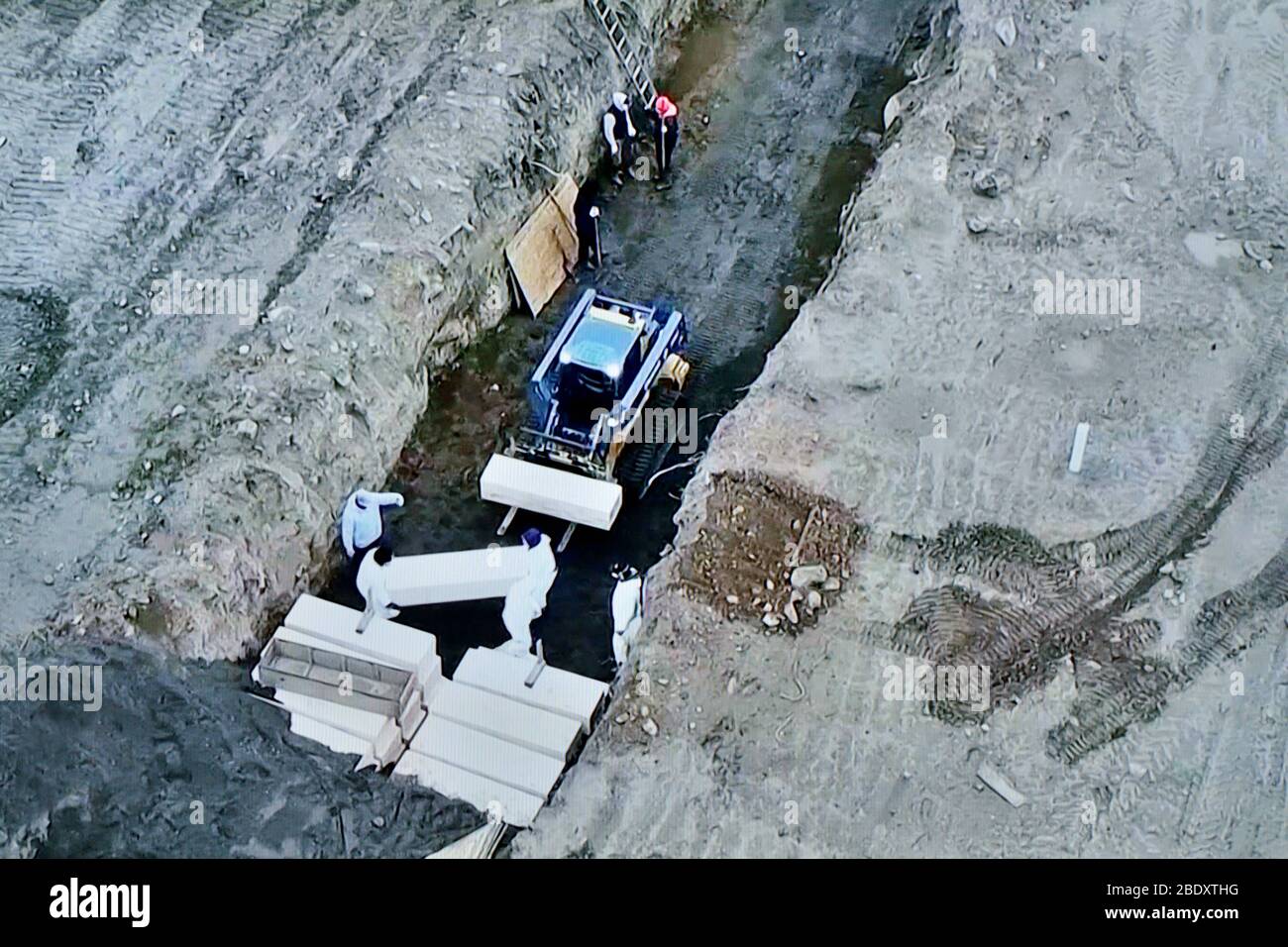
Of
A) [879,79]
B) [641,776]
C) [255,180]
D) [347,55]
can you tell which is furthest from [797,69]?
[641,776]

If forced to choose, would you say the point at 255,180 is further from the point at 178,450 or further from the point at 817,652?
the point at 817,652

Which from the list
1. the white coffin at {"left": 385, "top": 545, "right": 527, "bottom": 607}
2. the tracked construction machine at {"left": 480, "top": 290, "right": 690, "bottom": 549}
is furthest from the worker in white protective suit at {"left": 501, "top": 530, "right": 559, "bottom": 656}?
the tracked construction machine at {"left": 480, "top": 290, "right": 690, "bottom": 549}

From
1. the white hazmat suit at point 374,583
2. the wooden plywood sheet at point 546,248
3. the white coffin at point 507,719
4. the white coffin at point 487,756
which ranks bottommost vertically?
the white coffin at point 487,756

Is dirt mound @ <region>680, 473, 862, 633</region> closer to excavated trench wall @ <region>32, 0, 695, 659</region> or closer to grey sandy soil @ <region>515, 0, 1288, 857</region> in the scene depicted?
grey sandy soil @ <region>515, 0, 1288, 857</region>

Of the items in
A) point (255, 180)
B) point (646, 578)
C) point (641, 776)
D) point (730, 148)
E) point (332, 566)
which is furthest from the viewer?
point (730, 148)

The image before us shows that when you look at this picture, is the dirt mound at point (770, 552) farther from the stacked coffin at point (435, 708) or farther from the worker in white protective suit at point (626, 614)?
the stacked coffin at point (435, 708)

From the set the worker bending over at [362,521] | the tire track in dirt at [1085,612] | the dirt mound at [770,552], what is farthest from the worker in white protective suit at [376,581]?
the tire track in dirt at [1085,612]
